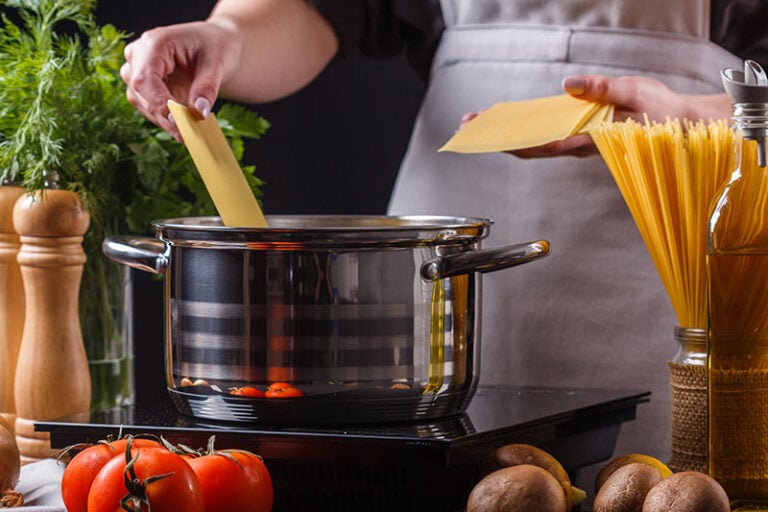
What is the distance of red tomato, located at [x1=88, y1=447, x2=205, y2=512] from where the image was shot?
2.17ft

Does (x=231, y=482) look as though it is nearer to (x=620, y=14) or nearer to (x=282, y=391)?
(x=282, y=391)

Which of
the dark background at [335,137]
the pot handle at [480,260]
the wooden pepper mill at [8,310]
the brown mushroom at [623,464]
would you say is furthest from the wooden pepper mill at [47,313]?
the dark background at [335,137]

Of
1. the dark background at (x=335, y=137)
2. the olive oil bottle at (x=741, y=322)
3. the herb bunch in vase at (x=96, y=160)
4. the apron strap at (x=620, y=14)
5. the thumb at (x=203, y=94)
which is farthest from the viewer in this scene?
the dark background at (x=335, y=137)

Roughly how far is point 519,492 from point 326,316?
0.59 ft

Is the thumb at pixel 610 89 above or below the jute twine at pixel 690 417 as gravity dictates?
above


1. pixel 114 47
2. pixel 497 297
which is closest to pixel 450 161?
pixel 497 297

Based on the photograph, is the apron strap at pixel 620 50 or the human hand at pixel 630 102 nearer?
the human hand at pixel 630 102

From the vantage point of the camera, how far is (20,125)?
105 centimetres

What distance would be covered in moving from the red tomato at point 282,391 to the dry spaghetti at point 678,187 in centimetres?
29

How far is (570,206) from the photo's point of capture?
1.26m

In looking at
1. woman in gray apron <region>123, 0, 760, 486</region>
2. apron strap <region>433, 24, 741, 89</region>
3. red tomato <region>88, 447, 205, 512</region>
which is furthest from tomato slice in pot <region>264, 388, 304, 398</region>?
apron strap <region>433, 24, 741, 89</region>

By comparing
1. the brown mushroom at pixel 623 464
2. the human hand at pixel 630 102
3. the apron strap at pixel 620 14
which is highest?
the apron strap at pixel 620 14

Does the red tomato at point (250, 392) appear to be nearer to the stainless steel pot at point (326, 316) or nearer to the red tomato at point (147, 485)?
the stainless steel pot at point (326, 316)

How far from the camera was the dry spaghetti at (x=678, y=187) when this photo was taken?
0.83 meters
